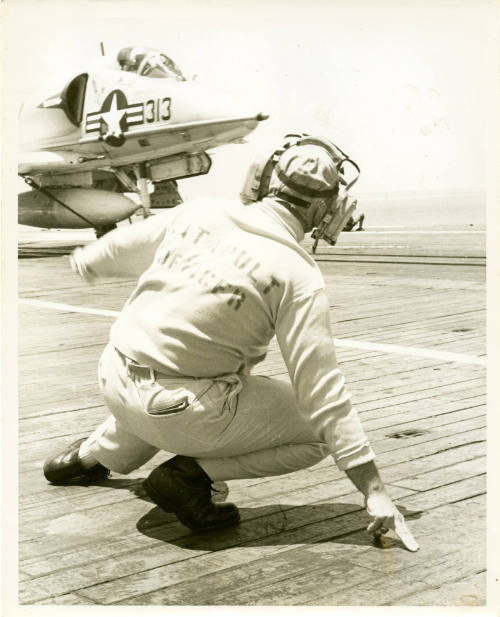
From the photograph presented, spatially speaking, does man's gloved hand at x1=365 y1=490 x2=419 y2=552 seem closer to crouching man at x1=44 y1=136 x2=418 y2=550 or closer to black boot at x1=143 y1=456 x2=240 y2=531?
crouching man at x1=44 y1=136 x2=418 y2=550

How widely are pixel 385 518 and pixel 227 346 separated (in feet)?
2.19

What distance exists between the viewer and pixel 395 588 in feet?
8.00

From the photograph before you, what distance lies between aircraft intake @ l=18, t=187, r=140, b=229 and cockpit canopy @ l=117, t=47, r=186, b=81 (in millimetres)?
1974

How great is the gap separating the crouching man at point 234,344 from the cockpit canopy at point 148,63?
11.6 m

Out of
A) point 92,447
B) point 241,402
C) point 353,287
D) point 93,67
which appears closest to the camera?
point 241,402

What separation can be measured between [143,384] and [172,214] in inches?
20.8

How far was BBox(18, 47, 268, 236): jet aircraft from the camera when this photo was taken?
13.7 metres

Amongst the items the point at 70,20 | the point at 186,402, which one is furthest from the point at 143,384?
the point at 70,20

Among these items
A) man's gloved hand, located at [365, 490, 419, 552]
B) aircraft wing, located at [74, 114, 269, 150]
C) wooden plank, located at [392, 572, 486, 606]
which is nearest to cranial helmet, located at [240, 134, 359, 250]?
man's gloved hand, located at [365, 490, 419, 552]

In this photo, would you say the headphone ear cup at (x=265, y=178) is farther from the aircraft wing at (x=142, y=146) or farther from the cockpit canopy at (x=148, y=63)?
the cockpit canopy at (x=148, y=63)

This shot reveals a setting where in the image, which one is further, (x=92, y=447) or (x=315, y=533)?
(x=92, y=447)

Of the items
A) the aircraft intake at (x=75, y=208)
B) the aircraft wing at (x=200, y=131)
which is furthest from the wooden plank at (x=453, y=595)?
the aircraft intake at (x=75, y=208)

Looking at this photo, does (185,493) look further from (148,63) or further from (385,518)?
(148,63)

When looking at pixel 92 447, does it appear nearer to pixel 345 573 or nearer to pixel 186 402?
pixel 186 402
